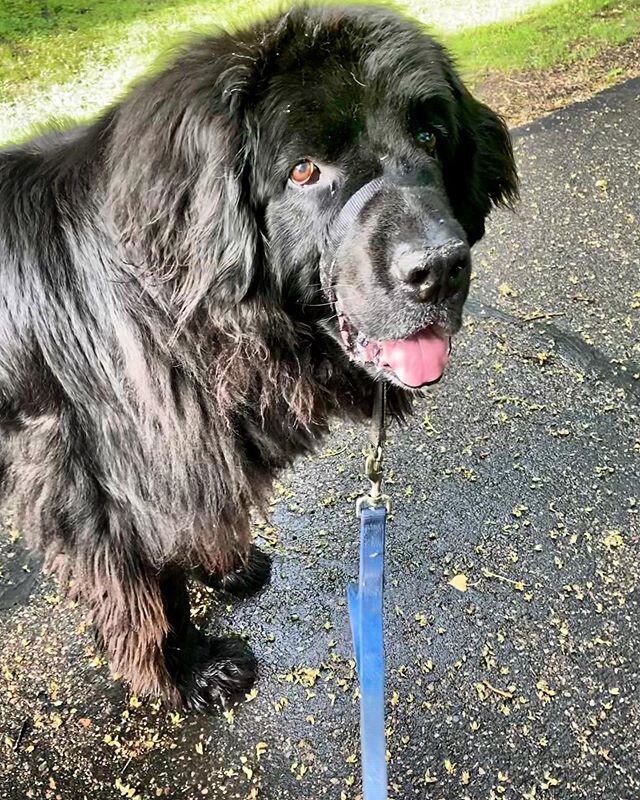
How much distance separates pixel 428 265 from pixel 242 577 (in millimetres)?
1239

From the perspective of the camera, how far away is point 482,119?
5.52ft

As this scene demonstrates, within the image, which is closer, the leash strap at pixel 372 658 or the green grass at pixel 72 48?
the leash strap at pixel 372 658

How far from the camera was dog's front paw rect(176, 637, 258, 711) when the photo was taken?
1931mm

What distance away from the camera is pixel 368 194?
4.45ft

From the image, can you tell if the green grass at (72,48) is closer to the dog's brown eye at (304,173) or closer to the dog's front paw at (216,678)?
the dog's brown eye at (304,173)

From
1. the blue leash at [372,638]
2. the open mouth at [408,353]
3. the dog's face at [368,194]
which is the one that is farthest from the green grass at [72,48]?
the blue leash at [372,638]

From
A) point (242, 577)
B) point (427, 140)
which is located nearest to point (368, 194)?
point (427, 140)

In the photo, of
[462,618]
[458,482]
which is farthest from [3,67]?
[462,618]

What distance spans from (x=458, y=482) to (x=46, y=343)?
4.75ft

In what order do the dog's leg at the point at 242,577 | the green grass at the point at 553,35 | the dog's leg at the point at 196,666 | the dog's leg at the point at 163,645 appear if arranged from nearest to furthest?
1. the dog's leg at the point at 163,645
2. the dog's leg at the point at 196,666
3. the dog's leg at the point at 242,577
4. the green grass at the point at 553,35

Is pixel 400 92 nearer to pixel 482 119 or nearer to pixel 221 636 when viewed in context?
pixel 482 119

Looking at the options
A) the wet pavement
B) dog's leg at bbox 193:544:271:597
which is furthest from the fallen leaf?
dog's leg at bbox 193:544:271:597

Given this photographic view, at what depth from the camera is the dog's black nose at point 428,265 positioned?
4.19 feet

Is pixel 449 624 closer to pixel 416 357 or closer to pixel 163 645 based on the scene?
pixel 163 645
